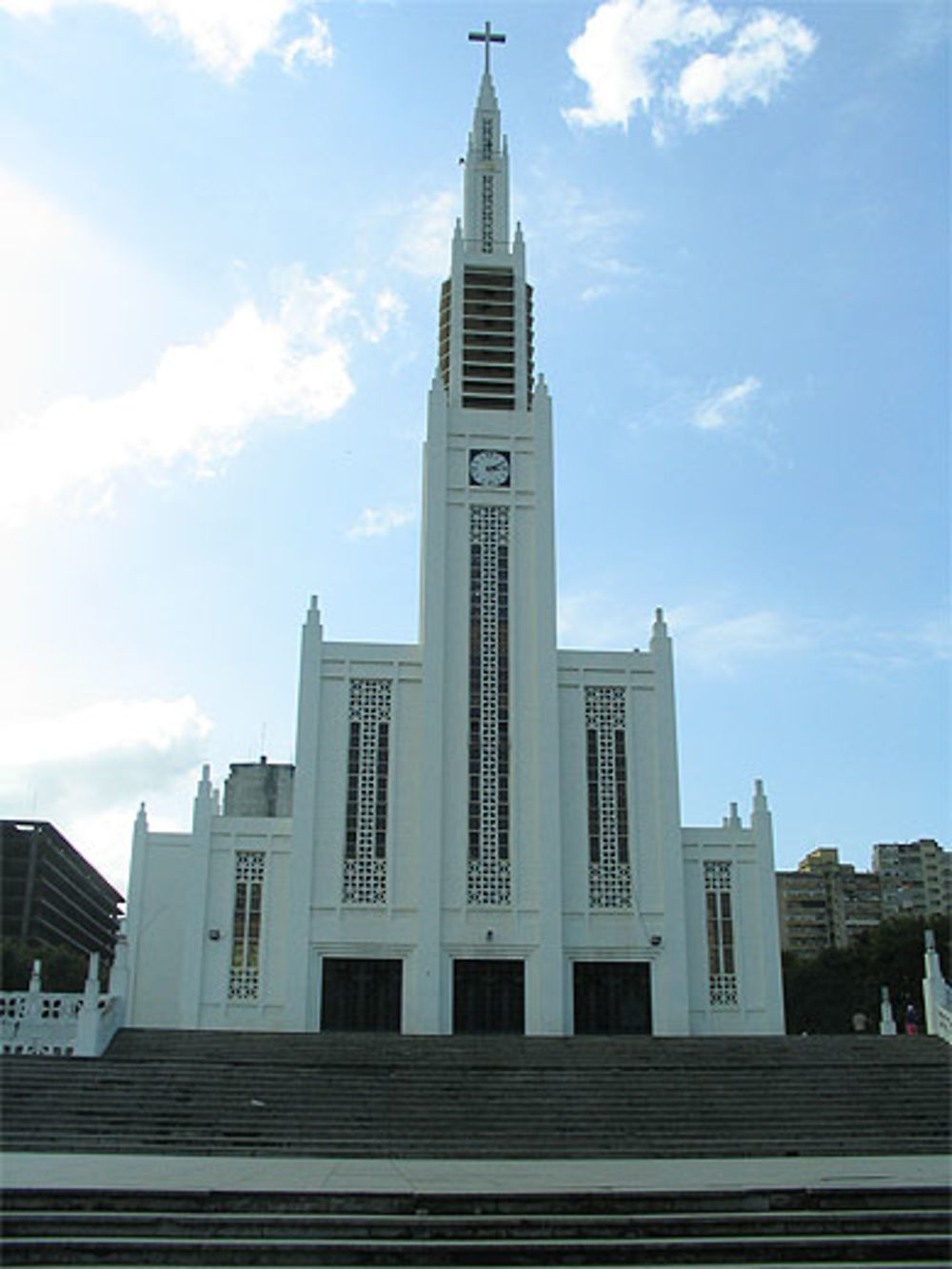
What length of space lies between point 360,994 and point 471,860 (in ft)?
14.5

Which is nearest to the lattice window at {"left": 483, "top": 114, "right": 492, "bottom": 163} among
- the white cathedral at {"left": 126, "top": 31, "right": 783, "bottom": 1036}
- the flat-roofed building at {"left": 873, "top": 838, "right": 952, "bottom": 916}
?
the white cathedral at {"left": 126, "top": 31, "right": 783, "bottom": 1036}

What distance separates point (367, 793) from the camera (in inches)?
1347

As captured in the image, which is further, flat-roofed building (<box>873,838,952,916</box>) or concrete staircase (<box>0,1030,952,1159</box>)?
flat-roofed building (<box>873,838,952,916</box>)

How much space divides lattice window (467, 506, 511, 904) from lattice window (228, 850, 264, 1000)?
18.1 feet

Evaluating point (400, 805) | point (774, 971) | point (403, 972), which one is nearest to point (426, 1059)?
point (403, 972)

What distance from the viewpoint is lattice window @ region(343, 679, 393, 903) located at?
110 feet

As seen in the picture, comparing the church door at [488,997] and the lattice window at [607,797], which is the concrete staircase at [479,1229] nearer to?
the church door at [488,997]

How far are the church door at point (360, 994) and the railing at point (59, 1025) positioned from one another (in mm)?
6543

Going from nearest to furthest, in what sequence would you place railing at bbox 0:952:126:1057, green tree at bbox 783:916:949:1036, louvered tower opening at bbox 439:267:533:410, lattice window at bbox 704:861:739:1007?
railing at bbox 0:952:126:1057
lattice window at bbox 704:861:739:1007
louvered tower opening at bbox 439:267:533:410
green tree at bbox 783:916:949:1036

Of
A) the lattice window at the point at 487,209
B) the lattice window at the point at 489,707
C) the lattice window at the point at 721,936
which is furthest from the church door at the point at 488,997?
the lattice window at the point at 487,209

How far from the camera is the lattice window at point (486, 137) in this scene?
42.7m

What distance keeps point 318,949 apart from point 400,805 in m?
4.24

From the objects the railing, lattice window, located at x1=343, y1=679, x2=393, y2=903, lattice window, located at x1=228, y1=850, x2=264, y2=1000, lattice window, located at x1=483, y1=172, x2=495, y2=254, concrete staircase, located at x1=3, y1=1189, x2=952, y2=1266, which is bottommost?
concrete staircase, located at x1=3, y1=1189, x2=952, y2=1266

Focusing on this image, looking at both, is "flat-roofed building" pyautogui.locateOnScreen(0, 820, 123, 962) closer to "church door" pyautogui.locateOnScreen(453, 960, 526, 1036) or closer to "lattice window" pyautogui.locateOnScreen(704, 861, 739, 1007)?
"church door" pyautogui.locateOnScreen(453, 960, 526, 1036)
